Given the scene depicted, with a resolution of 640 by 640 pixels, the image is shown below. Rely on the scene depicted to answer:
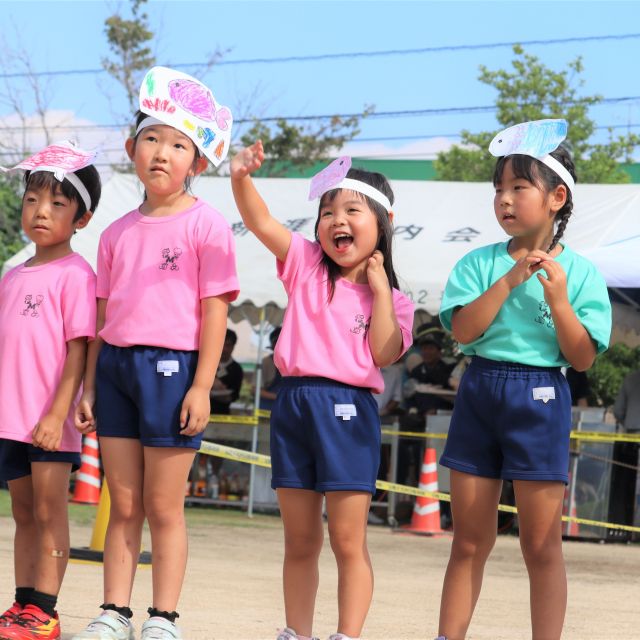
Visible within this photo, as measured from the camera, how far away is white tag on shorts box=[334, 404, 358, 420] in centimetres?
429

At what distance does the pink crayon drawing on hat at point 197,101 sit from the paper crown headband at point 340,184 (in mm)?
442

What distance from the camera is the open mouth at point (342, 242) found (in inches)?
174

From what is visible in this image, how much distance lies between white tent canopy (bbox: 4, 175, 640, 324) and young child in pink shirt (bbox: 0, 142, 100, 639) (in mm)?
6587

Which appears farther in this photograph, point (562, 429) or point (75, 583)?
point (75, 583)

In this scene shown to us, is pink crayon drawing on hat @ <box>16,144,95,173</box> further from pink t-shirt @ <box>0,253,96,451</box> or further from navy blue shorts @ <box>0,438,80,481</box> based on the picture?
navy blue shorts @ <box>0,438,80,481</box>

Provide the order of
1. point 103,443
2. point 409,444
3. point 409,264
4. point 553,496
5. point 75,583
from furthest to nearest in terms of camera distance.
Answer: point 409,444 < point 409,264 < point 75,583 < point 103,443 < point 553,496

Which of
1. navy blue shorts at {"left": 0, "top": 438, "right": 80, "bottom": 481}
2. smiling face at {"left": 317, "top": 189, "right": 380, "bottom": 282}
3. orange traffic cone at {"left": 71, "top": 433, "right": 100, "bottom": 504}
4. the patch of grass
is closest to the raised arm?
smiling face at {"left": 317, "top": 189, "right": 380, "bottom": 282}

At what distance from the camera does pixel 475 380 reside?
14.0 feet

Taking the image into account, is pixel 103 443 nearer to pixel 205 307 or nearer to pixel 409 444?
pixel 205 307

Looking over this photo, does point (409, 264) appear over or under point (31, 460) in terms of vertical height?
over

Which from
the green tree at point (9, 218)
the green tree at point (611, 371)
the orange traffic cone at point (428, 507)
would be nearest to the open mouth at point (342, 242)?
the orange traffic cone at point (428, 507)

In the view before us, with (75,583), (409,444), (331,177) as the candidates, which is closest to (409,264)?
(409,444)

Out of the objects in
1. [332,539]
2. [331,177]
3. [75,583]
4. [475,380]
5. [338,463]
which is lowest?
[75,583]

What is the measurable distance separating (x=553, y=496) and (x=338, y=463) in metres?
0.72
